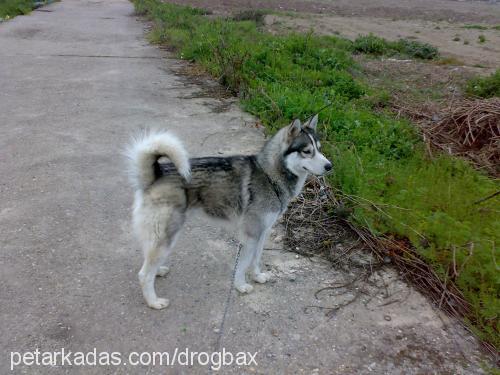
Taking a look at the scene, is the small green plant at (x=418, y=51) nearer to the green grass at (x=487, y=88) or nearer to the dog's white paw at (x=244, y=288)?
the green grass at (x=487, y=88)

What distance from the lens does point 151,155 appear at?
2.94m

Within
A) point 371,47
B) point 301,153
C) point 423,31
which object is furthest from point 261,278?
point 423,31

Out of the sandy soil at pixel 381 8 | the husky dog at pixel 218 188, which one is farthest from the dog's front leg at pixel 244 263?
the sandy soil at pixel 381 8

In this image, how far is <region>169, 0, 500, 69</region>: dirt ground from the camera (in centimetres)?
1581

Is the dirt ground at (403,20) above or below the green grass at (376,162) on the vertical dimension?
below

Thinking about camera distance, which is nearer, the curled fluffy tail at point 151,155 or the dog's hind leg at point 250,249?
the curled fluffy tail at point 151,155

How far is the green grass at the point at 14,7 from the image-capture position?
17.4m

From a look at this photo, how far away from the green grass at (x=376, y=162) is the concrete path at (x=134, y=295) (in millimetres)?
511

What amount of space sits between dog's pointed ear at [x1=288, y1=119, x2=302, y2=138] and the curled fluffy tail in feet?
2.82

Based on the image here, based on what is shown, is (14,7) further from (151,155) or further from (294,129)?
(294,129)

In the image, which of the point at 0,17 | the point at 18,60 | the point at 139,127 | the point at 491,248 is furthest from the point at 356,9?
the point at 491,248

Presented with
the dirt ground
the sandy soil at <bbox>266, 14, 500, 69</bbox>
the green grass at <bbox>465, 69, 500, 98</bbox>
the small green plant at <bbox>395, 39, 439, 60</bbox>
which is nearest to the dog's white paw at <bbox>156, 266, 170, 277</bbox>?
the green grass at <bbox>465, 69, 500, 98</bbox>

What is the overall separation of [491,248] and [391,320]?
1.21m

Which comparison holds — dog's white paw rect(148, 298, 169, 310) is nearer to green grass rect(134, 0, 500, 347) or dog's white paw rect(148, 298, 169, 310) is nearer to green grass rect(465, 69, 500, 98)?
green grass rect(134, 0, 500, 347)
